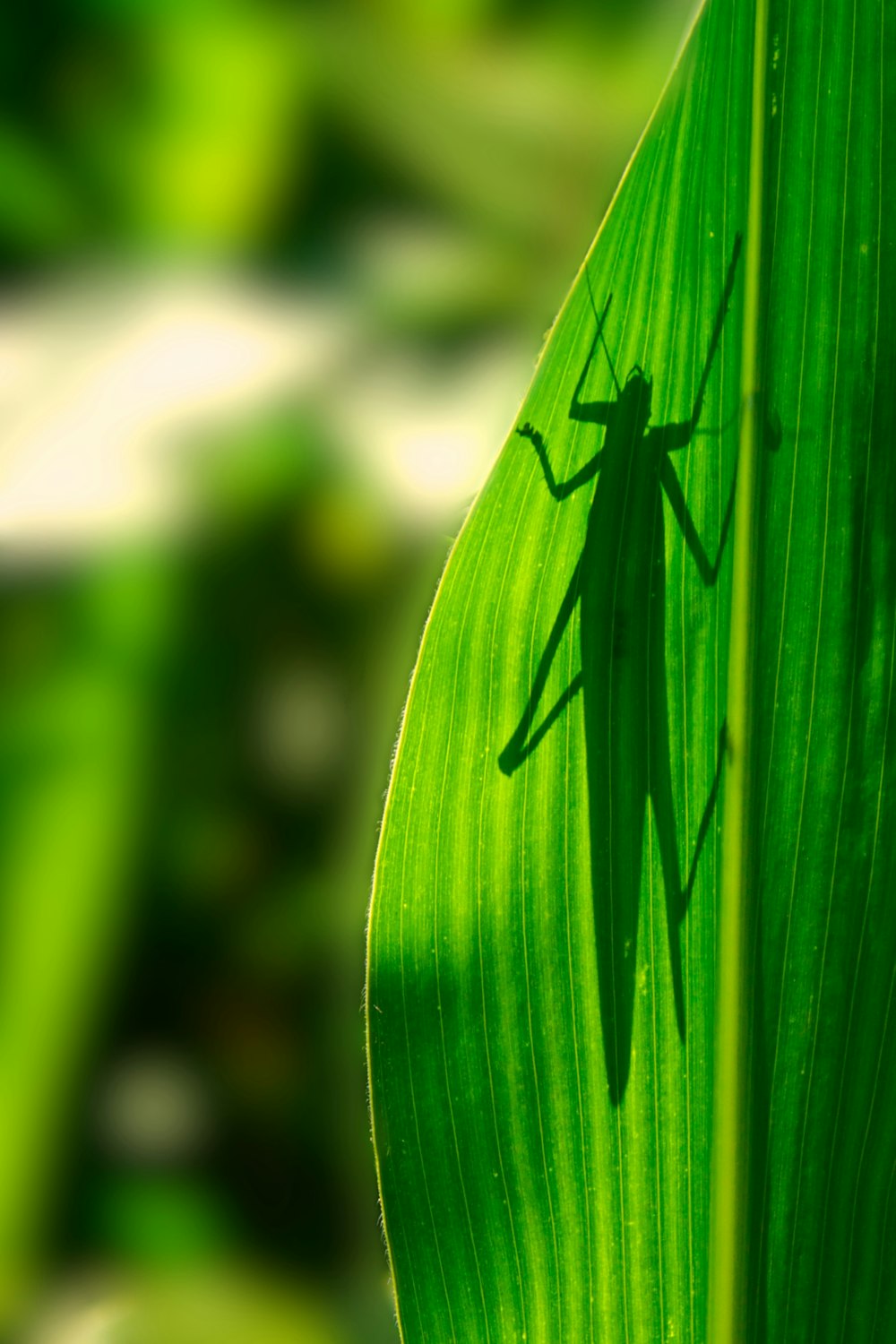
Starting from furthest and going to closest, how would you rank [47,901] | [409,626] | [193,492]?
[409,626] → [193,492] → [47,901]

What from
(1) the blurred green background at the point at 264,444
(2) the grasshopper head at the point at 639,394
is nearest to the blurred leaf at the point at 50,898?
(1) the blurred green background at the point at 264,444

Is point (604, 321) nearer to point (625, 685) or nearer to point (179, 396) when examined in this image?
point (625, 685)

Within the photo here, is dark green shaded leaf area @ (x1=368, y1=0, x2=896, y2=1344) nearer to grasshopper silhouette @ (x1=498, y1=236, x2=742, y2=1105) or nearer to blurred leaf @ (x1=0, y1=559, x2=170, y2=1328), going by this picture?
grasshopper silhouette @ (x1=498, y1=236, x2=742, y2=1105)

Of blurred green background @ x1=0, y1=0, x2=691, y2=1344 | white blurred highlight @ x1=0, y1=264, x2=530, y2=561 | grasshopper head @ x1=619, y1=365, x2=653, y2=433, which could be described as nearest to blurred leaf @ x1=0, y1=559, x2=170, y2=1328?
blurred green background @ x1=0, y1=0, x2=691, y2=1344

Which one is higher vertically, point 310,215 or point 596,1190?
point 310,215

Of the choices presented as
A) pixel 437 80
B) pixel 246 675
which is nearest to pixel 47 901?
pixel 246 675

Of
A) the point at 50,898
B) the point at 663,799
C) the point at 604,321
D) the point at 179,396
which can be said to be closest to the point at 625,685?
the point at 663,799

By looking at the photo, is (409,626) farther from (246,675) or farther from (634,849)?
(634,849)
